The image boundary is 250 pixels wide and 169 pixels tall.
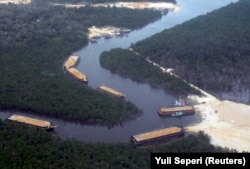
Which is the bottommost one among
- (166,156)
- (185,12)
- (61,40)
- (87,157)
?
(87,157)

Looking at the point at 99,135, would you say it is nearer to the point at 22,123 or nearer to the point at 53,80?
the point at 22,123

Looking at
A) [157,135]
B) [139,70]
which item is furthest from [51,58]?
[157,135]

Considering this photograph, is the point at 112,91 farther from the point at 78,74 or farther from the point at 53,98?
the point at 53,98

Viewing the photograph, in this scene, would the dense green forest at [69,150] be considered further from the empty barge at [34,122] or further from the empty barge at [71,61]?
the empty barge at [71,61]

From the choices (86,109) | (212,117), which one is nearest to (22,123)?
(86,109)

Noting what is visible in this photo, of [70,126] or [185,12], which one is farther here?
[185,12]
